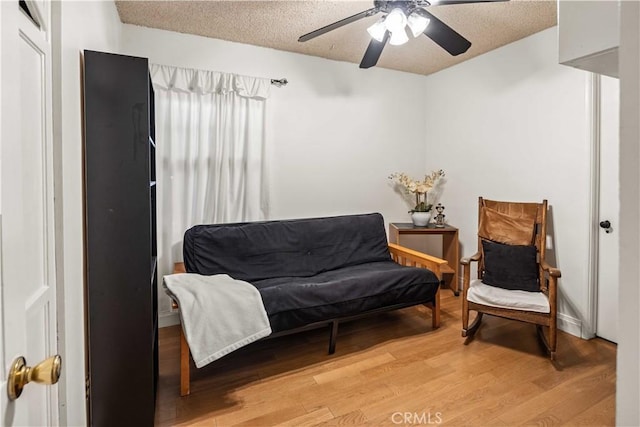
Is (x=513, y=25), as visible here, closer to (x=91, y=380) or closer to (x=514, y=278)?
(x=514, y=278)

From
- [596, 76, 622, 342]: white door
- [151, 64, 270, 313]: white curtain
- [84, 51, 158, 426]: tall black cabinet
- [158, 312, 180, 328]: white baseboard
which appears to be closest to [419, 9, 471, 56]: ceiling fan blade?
[596, 76, 622, 342]: white door

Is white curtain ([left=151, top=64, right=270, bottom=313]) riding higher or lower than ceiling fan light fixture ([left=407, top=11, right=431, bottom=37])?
lower

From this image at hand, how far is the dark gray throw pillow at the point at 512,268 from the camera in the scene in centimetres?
252

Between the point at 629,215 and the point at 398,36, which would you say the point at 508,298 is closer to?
the point at 398,36

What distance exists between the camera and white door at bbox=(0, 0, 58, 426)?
0.57 m

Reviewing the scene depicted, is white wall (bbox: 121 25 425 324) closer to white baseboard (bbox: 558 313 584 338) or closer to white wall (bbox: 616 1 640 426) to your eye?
white baseboard (bbox: 558 313 584 338)

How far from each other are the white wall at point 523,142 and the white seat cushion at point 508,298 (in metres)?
0.63

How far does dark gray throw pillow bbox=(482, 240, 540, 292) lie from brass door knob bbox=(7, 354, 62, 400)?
2659 millimetres

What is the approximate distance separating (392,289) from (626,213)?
2046 mm

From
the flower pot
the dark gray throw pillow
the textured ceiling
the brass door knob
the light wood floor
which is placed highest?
the textured ceiling

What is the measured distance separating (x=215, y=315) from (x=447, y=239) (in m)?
2.60

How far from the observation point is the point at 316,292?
89.7 inches

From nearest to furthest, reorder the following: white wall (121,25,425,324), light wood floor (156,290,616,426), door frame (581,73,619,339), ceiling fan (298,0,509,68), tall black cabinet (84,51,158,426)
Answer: tall black cabinet (84,51,158,426), light wood floor (156,290,616,426), ceiling fan (298,0,509,68), door frame (581,73,619,339), white wall (121,25,425,324)

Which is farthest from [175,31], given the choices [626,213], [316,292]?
[626,213]
